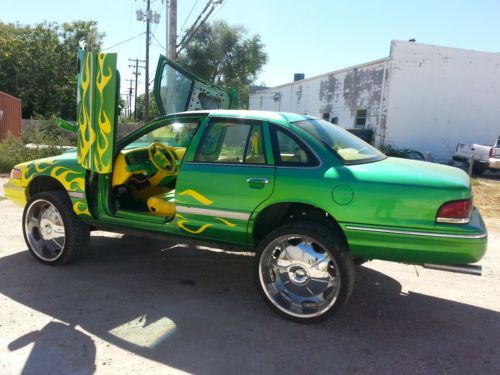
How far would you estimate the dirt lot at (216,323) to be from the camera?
2938 millimetres

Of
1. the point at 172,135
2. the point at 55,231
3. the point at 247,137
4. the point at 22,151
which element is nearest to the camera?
the point at 247,137

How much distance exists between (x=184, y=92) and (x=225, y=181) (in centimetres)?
246

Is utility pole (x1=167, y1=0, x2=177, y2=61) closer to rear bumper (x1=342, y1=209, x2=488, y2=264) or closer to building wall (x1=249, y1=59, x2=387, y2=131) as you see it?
building wall (x1=249, y1=59, x2=387, y2=131)

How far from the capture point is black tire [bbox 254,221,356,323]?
3.34 metres

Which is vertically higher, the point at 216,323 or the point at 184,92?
the point at 184,92

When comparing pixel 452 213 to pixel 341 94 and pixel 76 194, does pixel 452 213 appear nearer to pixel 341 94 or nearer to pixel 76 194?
pixel 76 194

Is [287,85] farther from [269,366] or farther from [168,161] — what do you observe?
[269,366]

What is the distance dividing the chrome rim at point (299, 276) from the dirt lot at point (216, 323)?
162 millimetres

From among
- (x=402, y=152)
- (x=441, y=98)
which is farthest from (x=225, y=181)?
(x=441, y=98)

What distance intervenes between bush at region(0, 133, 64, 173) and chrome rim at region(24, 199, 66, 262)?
328 inches

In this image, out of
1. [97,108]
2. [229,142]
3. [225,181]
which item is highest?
[97,108]

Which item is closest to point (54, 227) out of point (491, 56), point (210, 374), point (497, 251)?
point (210, 374)

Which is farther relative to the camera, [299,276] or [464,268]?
[299,276]

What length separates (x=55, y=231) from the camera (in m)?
4.67
